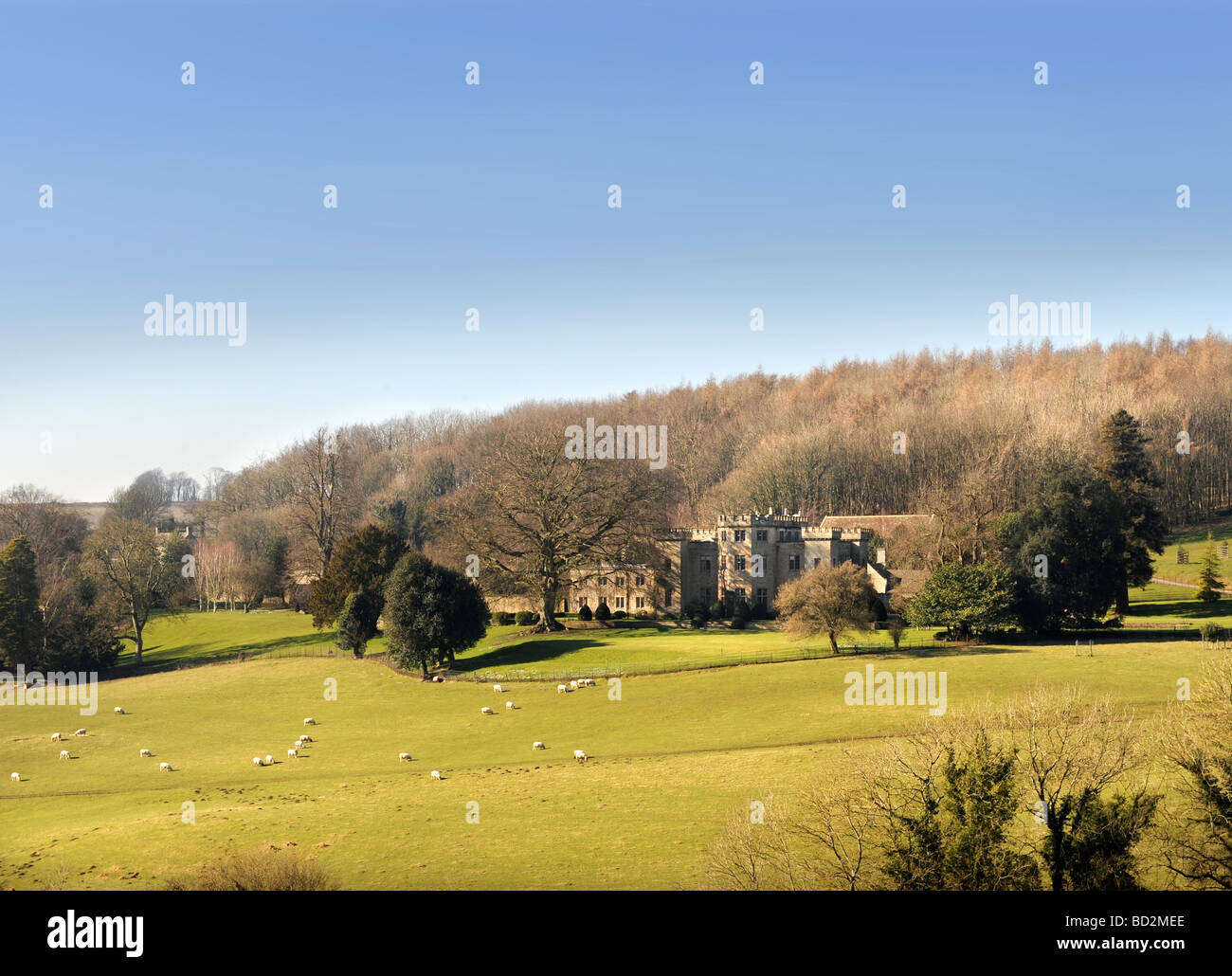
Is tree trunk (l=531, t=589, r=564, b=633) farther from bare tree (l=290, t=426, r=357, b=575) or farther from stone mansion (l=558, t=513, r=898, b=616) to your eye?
bare tree (l=290, t=426, r=357, b=575)

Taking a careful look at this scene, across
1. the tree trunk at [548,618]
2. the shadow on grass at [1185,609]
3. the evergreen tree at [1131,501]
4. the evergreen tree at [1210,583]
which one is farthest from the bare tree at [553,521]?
the evergreen tree at [1210,583]

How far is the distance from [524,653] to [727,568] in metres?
23.2

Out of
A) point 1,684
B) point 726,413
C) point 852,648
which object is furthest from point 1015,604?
point 726,413

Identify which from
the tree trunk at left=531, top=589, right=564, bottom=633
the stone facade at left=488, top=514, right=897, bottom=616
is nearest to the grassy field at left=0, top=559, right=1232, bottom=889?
the tree trunk at left=531, top=589, right=564, bottom=633

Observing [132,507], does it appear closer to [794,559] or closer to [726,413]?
[726,413]

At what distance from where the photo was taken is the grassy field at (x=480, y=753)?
27719 mm

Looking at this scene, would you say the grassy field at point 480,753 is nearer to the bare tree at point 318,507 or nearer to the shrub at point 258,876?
the shrub at point 258,876

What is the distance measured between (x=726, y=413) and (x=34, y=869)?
156m

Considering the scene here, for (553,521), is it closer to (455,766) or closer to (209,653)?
(209,653)

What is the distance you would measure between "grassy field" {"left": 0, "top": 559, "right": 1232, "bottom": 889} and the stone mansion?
11.3 m

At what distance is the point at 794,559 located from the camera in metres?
80.4

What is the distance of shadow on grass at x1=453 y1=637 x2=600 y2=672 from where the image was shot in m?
63.2

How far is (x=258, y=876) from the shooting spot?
2373 cm

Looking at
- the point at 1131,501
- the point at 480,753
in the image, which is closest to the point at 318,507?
the point at 480,753
